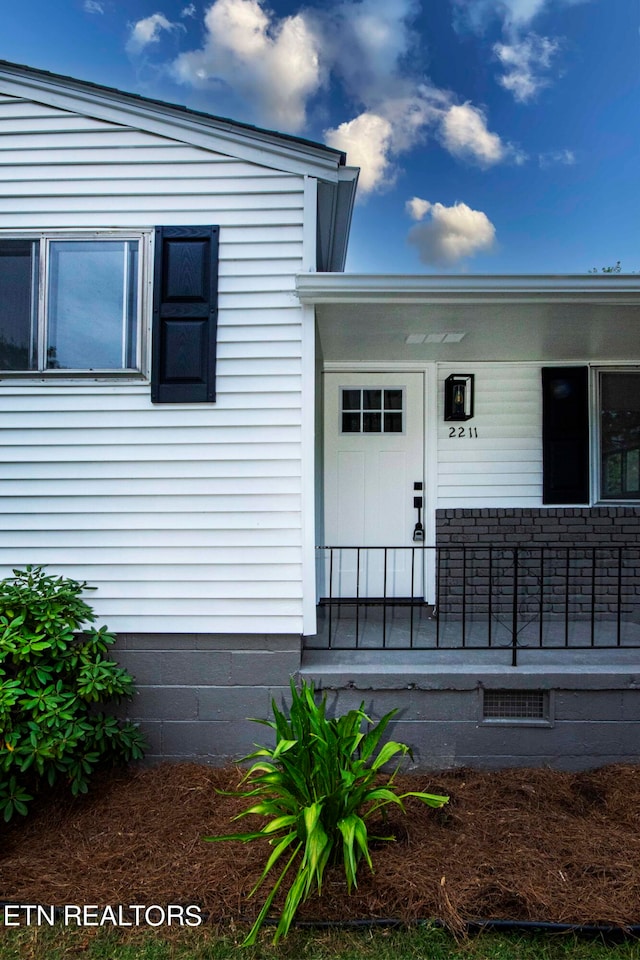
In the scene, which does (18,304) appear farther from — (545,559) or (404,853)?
(545,559)

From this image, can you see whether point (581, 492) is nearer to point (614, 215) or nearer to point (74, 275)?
point (74, 275)

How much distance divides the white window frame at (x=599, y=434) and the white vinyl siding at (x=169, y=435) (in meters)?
2.88

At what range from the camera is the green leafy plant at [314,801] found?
2.19m

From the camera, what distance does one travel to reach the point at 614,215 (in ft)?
63.7

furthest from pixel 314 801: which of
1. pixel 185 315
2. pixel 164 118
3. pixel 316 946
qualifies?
pixel 164 118

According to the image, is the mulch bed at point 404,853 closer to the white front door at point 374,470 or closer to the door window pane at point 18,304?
the white front door at point 374,470

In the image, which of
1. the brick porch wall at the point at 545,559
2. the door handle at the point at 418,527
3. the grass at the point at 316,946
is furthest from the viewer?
the door handle at the point at 418,527

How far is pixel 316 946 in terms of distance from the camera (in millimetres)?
2137

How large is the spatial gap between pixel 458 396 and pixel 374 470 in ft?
3.10

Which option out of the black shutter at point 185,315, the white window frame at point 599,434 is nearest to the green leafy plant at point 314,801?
the black shutter at point 185,315

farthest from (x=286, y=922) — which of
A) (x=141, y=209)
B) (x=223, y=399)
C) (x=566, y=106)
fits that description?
(x=566, y=106)

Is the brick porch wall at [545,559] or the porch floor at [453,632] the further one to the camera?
the brick porch wall at [545,559]

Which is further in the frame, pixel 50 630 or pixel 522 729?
pixel 522 729

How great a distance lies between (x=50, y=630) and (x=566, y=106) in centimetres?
1998
